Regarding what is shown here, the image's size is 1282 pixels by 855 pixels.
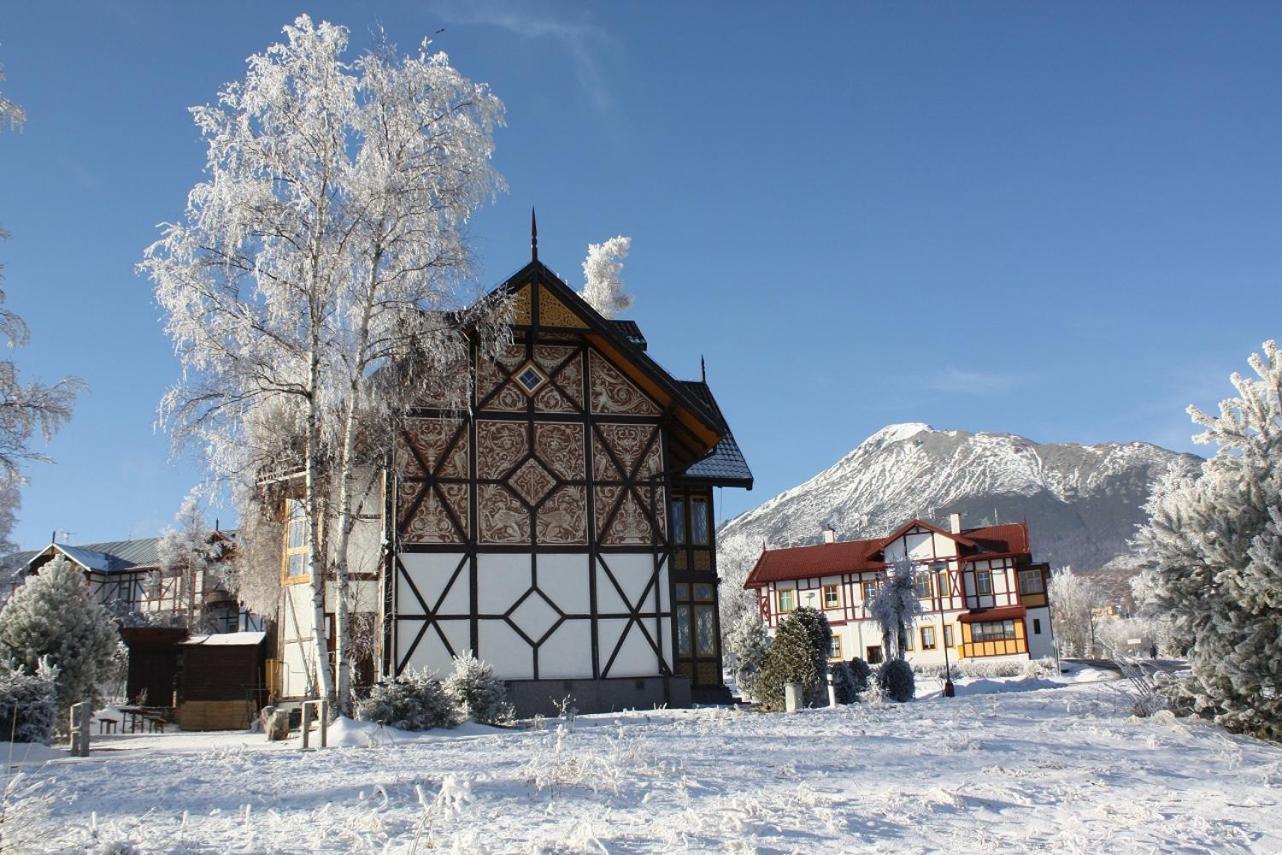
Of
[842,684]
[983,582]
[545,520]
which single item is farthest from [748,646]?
[983,582]

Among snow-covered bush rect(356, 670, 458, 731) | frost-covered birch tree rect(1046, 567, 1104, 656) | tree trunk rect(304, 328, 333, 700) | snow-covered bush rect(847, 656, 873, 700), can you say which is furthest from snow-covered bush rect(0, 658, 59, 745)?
frost-covered birch tree rect(1046, 567, 1104, 656)

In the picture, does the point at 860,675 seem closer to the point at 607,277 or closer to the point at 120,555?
the point at 607,277

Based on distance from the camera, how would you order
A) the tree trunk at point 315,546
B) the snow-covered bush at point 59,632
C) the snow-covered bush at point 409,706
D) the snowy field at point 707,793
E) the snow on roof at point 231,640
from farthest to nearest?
the snow on roof at point 231,640, the snow-covered bush at point 59,632, the tree trunk at point 315,546, the snow-covered bush at point 409,706, the snowy field at point 707,793

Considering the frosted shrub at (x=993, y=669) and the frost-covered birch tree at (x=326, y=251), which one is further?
the frosted shrub at (x=993, y=669)

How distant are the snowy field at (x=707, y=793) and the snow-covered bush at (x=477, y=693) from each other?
4.08 meters

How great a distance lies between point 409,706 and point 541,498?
701cm

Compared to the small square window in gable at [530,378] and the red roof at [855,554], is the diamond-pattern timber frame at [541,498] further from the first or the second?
the red roof at [855,554]

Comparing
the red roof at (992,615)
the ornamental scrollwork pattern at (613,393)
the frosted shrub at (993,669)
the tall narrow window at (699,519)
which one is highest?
the ornamental scrollwork pattern at (613,393)

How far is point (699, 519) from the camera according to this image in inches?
1246

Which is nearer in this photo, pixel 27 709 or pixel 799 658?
pixel 27 709

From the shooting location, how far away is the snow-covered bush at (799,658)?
2239cm

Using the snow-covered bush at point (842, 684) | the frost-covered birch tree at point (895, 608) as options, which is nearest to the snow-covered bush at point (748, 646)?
the snow-covered bush at point (842, 684)

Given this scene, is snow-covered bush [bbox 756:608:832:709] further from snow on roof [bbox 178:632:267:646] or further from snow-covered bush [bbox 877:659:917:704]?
snow on roof [bbox 178:632:267:646]

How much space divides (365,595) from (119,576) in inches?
2057
